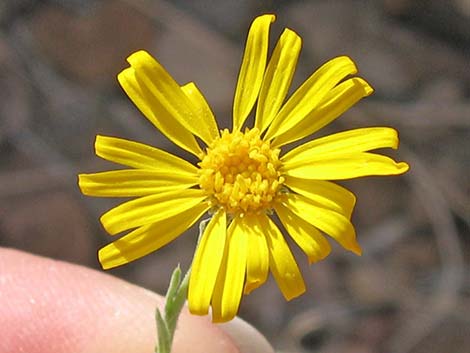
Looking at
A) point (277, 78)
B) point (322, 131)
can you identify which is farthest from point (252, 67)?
point (322, 131)

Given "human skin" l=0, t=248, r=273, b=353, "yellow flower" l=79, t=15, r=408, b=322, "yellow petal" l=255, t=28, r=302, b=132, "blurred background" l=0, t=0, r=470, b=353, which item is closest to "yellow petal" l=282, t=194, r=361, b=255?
"yellow flower" l=79, t=15, r=408, b=322

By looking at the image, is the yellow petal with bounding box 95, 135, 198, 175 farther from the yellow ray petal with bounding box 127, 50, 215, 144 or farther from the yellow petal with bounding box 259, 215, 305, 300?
the yellow petal with bounding box 259, 215, 305, 300

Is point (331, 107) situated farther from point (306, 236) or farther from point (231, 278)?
point (231, 278)

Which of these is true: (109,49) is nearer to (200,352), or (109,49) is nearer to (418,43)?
(418,43)

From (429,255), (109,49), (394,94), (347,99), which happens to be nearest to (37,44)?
(109,49)

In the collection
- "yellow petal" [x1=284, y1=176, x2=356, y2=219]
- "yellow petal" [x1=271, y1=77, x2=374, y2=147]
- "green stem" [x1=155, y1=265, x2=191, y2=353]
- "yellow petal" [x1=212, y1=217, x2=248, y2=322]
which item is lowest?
"green stem" [x1=155, y1=265, x2=191, y2=353]

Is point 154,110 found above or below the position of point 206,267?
above
